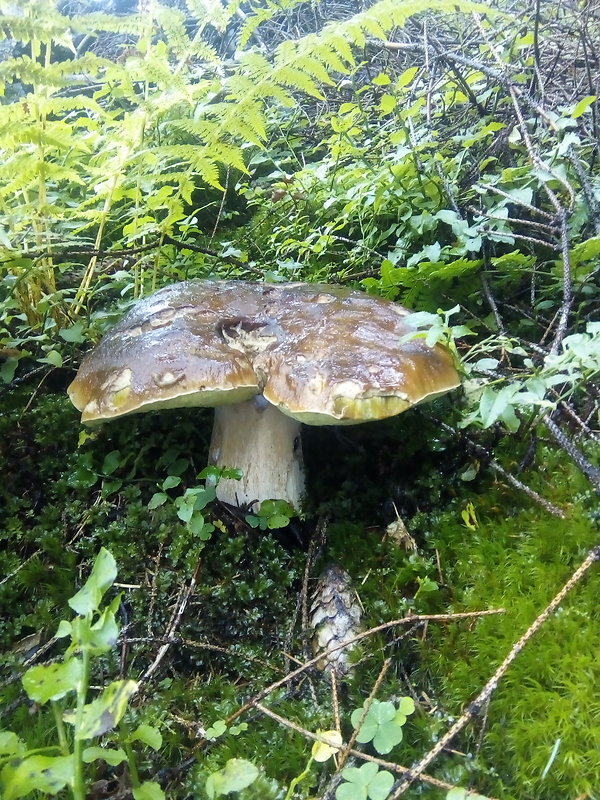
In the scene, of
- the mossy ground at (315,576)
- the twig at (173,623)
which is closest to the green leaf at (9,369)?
the mossy ground at (315,576)

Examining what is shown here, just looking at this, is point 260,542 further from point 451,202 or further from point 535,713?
point 451,202

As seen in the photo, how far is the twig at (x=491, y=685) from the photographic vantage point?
1.26 m

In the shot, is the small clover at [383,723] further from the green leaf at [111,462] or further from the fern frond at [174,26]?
the fern frond at [174,26]

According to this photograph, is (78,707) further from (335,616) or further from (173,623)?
(335,616)

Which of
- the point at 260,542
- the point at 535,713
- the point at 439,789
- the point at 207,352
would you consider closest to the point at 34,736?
the point at 260,542

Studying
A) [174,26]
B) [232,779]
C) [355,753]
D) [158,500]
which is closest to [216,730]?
[232,779]

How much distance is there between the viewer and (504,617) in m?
1.60

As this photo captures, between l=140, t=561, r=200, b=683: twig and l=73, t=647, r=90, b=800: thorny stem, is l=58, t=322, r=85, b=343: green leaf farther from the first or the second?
l=73, t=647, r=90, b=800: thorny stem

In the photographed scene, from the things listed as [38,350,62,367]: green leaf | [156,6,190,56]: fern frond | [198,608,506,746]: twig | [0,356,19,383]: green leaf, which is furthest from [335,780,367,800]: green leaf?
[156,6,190,56]: fern frond

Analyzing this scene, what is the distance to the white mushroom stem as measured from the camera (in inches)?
91.8

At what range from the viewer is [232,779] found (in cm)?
127

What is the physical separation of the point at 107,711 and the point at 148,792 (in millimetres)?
292

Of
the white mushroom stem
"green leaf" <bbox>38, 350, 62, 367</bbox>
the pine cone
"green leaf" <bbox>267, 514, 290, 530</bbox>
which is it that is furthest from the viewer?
"green leaf" <bbox>38, 350, 62, 367</bbox>

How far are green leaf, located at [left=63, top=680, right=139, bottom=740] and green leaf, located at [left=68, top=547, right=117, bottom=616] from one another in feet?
0.58
